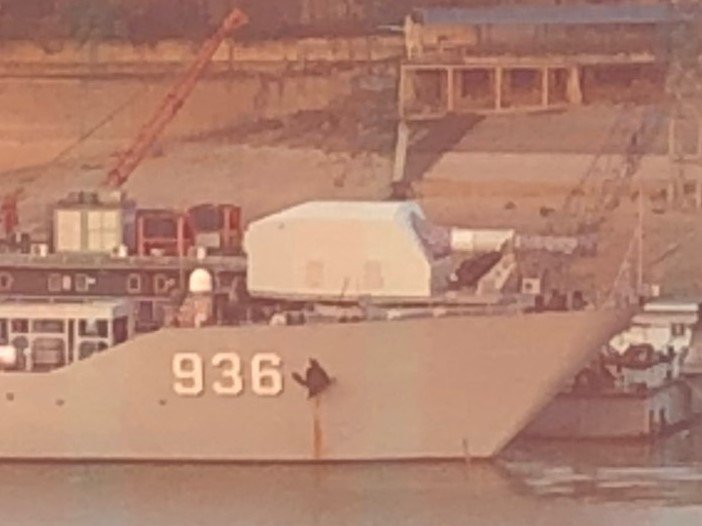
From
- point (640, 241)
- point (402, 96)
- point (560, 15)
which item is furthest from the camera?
point (402, 96)

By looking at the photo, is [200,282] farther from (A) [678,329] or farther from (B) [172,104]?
(A) [678,329]

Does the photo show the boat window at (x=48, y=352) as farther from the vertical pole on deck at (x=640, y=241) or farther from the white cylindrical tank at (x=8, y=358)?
the vertical pole on deck at (x=640, y=241)

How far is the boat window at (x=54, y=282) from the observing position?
10.4m

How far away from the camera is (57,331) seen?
33.0 ft

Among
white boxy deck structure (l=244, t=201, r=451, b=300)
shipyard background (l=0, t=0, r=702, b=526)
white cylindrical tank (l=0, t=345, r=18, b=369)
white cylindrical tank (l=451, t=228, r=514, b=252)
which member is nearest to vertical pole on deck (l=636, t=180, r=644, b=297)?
shipyard background (l=0, t=0, r=702, b=526)

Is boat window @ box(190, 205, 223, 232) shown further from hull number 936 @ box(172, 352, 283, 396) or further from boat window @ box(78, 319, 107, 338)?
hull number 936 @ box(172, 352, 283, 396)

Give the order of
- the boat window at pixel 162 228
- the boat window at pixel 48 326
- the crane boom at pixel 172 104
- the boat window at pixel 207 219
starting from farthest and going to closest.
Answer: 1. the crane boom at pixel 172 104
2. the boat window at pixel 207 219
3. the boat window at pixel 162 228
4. the boat window at pixel 48 326

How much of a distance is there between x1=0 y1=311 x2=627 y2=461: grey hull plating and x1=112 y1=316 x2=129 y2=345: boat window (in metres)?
0.21

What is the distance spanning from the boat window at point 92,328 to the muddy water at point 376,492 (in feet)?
1.20

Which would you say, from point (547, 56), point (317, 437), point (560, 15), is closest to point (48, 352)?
point (317, 437)

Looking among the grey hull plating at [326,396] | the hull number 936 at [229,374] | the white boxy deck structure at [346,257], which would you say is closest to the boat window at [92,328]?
Answer: the grey hull plating at [326,396]

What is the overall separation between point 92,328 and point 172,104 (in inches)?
52.3

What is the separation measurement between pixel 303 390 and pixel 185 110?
5.86 ft

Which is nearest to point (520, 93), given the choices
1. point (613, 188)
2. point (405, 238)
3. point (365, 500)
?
point (613, 188)
